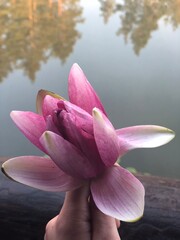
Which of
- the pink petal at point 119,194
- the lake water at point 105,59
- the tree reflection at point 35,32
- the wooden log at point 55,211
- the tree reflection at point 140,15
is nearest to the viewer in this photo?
the pink petal at point 119,194

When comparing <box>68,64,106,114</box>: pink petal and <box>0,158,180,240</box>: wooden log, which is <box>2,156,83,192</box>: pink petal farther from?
<box>0,158,180,240</box>: wooden log

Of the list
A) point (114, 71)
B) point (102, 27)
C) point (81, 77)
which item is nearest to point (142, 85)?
point (114, 71)

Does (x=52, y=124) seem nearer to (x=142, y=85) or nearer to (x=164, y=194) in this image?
(x=164, y=194)

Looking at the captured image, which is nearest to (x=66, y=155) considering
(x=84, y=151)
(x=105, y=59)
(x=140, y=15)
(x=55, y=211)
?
(x=84, y=151)

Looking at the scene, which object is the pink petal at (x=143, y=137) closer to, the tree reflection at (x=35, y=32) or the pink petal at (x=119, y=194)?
the pink petal at (x=119, y=194)

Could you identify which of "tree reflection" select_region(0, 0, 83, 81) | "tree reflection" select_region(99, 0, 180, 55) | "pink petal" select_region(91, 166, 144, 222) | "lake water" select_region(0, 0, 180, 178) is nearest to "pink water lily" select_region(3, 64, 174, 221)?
"pink petal" select_region(91, 166, 144, 222)

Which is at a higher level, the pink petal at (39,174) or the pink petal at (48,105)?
the pink petal at (48,105)

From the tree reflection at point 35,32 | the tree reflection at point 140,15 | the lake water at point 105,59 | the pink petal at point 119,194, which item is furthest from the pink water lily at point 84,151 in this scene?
the tree reflection at point 140,15

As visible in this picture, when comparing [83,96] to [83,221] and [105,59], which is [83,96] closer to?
[83,221]

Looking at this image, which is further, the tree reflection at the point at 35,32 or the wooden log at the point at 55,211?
the tree reflection at the point at 35,32
